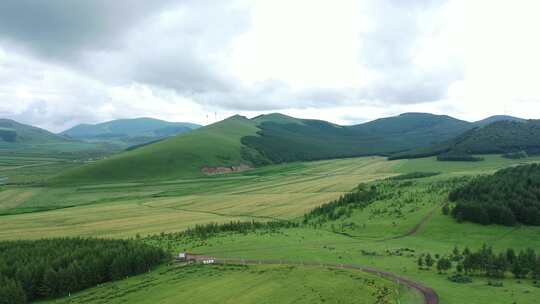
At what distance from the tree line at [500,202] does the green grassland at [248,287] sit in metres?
54.9

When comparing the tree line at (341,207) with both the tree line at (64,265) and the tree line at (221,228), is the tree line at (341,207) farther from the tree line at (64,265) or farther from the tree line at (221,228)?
the tree line at (64,265)

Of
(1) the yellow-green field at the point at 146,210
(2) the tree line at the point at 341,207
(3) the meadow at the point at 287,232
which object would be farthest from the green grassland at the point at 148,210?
(2) the tree line at the point at 341,207

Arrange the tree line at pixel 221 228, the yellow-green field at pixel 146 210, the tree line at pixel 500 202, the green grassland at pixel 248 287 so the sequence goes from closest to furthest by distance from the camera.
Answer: the green grassland at pixel 248 287, the tree line at pixel 500 202, the tree line at pixel 221 228, the yellow-green field at pixel 146 210

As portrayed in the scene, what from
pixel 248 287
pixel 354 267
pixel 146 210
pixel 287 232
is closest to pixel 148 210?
pixel 146 210

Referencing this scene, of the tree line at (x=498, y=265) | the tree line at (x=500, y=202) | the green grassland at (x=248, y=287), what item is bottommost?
the green grassland at (x=248, y=287)

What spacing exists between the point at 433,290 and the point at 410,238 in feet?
139

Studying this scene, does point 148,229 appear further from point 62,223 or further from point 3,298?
point 3,298

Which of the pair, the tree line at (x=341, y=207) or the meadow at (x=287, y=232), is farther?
the tree line at (x=341, y=207)

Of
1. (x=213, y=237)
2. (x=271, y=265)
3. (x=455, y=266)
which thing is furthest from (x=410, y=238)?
(x=213, y=237)

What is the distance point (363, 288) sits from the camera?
58.4 meters

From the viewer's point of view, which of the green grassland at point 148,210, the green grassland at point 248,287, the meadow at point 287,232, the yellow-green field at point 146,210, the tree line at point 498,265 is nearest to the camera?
the green grassland at point 248,287

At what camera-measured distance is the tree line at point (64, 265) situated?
239 feet

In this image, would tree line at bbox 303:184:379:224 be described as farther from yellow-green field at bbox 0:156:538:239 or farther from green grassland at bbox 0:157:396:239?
yellow-green field at bbox 0:156:538:239

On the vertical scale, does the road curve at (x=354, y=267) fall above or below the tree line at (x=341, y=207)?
below
